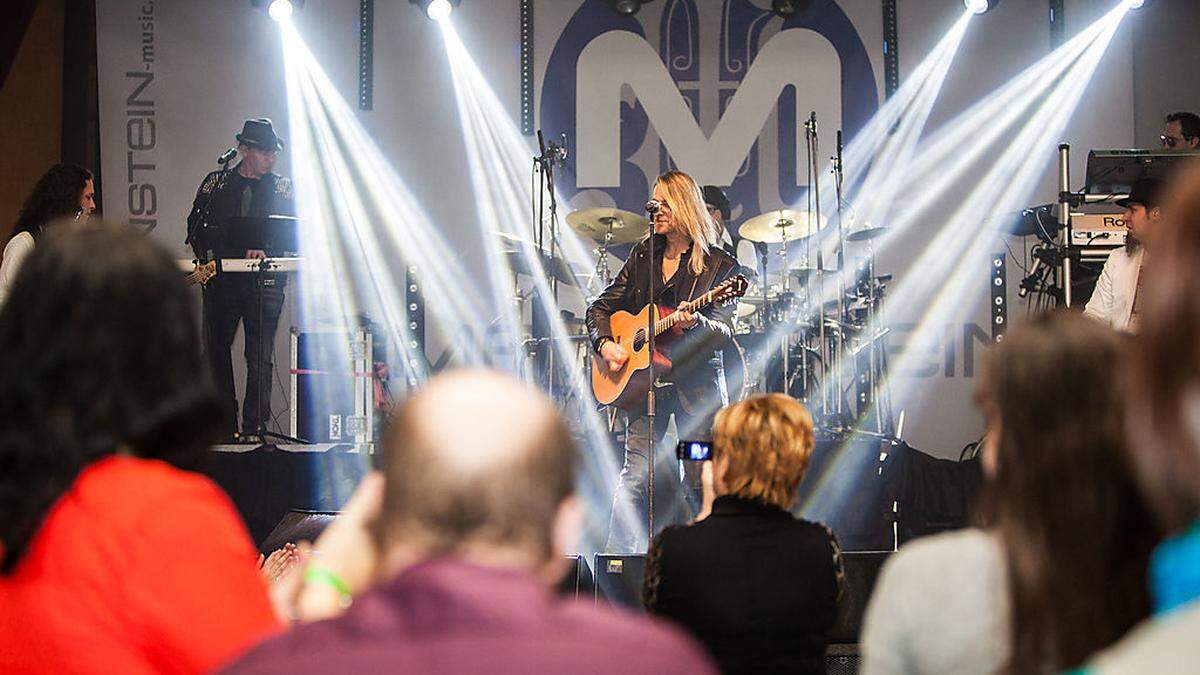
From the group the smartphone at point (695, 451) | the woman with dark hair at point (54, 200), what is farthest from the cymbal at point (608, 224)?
the smartphone at point (695, 451)

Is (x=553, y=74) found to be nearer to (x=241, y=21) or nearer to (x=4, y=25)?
(x=241, y=21)

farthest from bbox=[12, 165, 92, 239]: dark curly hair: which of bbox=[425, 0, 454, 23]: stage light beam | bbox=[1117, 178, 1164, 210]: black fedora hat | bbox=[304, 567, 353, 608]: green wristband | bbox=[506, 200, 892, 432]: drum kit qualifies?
bbox=[1117, 178, 1164, 210]: black fedora hat

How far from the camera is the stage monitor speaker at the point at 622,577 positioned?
13.5 feet

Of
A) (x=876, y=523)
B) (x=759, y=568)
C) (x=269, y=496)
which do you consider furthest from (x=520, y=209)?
(x=759, y=568)

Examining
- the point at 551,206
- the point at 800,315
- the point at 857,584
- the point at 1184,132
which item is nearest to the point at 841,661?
the point at 857,584

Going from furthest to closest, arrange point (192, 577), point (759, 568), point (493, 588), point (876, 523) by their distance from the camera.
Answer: point (876, 523)
point (759, 568)
point (192, 577)
point (493, 588)

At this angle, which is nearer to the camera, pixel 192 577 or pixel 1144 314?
pixel 1144 314

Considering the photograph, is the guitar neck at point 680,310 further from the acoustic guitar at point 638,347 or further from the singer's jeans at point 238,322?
the singer's jeans at point 238,322

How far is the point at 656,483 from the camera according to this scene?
244 inches

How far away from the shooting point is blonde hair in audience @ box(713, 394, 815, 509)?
2.85 meters

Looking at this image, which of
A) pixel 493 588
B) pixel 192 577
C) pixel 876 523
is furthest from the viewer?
pixel 876 523

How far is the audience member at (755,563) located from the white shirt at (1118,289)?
3.93 meters

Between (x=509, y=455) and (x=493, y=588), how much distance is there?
0.13 meters

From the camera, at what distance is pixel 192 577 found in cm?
135
